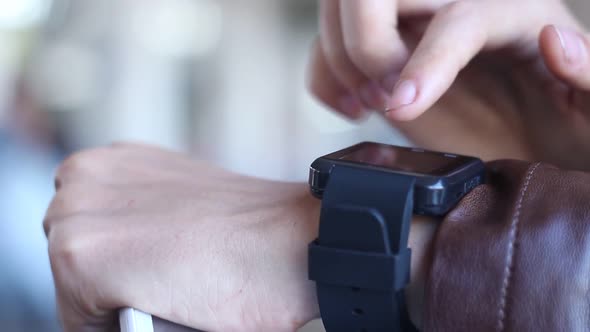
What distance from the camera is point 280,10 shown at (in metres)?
3.89

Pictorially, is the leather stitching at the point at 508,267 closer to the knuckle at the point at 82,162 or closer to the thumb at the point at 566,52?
the thumb at the point at 566,52

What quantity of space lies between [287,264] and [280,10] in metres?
3.58

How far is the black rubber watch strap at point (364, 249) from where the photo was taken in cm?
38

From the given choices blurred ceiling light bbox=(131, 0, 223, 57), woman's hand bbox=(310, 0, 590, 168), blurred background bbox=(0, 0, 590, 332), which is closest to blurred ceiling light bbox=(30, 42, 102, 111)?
blurred background bbox=(0, 0, 590, 332)

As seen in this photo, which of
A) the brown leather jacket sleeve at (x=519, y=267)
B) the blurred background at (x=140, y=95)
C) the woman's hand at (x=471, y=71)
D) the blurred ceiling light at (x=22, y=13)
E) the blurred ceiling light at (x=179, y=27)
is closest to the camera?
the brown leather jacket sleeve at (x=519, y=267)

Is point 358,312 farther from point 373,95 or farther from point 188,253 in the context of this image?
point 373,95

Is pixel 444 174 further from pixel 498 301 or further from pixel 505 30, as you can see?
pixel 505 30

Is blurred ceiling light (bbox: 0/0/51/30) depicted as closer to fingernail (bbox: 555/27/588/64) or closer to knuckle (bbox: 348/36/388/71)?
knuckle (bbox: 348/36/388/71)

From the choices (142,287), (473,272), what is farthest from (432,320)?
(142,287)

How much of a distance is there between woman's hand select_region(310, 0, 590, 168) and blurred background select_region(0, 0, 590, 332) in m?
1.33

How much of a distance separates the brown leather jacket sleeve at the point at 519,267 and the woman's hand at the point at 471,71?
0.15 meters

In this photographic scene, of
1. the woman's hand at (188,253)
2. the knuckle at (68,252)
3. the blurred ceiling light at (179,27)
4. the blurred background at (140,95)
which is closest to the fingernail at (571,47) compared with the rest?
the woman's hand at (188,253)

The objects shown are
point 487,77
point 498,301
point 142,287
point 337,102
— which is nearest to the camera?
point 498,301

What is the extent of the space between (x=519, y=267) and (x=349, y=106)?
0.53m
